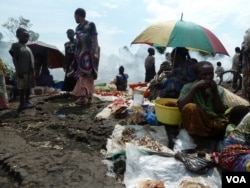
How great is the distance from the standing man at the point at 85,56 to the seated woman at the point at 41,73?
2.62 meters

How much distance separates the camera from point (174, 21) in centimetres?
488

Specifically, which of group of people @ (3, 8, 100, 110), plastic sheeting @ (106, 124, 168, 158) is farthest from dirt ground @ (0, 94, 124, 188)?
group of people @ (3, 8, 100, 110)

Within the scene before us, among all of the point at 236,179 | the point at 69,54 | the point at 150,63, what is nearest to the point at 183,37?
the point at 236,179

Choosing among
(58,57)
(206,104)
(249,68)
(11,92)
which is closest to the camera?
(206,104)

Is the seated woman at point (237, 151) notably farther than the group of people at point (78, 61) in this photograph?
No

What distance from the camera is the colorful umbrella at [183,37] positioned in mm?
4504

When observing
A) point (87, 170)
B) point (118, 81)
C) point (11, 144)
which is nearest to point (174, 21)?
point (87, 170)

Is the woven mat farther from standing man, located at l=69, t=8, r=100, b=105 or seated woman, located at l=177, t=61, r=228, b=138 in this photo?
standing man, located at l=69, t=8, r=100, b=105

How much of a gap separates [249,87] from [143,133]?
189cm

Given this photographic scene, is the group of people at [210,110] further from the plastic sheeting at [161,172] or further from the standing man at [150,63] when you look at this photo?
the standing man at [150,63]

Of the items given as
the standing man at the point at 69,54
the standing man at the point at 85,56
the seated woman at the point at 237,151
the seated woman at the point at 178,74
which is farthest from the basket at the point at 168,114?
the standing man at the point at 69,54

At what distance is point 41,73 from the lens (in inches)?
370

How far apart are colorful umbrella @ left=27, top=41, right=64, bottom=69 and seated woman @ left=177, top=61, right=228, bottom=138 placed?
6404mm

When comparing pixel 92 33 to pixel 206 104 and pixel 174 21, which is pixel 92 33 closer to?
pixel 174 21
